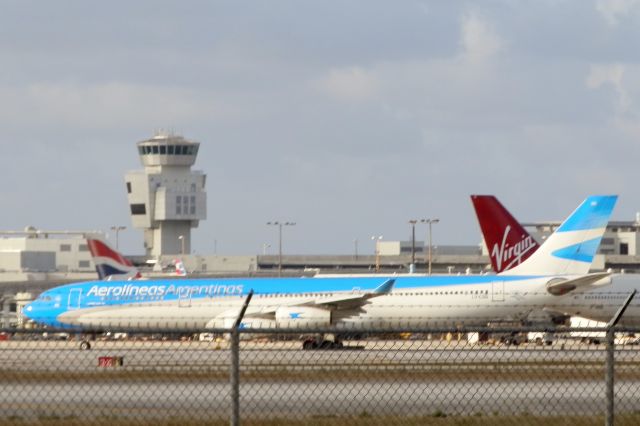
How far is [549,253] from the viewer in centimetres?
6078

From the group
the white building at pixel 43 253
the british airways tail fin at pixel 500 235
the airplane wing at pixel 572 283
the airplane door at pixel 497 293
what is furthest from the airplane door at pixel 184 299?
the white building at pixel 43 253

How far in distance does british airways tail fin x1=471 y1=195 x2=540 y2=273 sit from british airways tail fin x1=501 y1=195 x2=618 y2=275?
9.78 meters

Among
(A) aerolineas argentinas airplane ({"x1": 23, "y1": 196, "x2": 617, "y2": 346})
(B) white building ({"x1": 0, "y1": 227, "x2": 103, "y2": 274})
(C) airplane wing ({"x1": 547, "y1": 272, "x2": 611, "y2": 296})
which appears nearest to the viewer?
(A) aerolineas argentinas airplane ({"x1": 23, "y1": 196, "x2": 617, "y2": 346})

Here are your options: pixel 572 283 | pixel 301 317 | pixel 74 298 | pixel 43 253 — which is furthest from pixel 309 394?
pixel 43 253

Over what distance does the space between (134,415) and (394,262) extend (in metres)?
148

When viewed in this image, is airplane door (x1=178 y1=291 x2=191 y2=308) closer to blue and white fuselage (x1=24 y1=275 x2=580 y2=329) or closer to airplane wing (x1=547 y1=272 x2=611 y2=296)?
blue and white fuselage (x1=24 y1=275 x2=580 y2=329)

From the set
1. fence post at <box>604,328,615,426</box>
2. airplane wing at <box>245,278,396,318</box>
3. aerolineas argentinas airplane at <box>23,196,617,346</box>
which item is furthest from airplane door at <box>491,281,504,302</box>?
fence post at <box>604,328,615,426</box>

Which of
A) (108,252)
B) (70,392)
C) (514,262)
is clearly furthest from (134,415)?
(108,252)

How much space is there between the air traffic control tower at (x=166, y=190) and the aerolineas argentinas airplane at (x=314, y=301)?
110m

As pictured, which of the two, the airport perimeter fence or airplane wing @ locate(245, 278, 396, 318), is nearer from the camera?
the airport perimeter fence

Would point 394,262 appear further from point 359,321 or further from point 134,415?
point 134,415

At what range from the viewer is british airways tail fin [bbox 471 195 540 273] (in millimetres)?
71625

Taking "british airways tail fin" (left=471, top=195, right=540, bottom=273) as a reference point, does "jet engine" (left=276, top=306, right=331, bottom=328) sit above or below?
below

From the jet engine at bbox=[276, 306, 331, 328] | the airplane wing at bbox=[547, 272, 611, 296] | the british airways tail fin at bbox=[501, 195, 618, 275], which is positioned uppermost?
the british airways tail fin at bbox=[501, 195, 618, 275]
